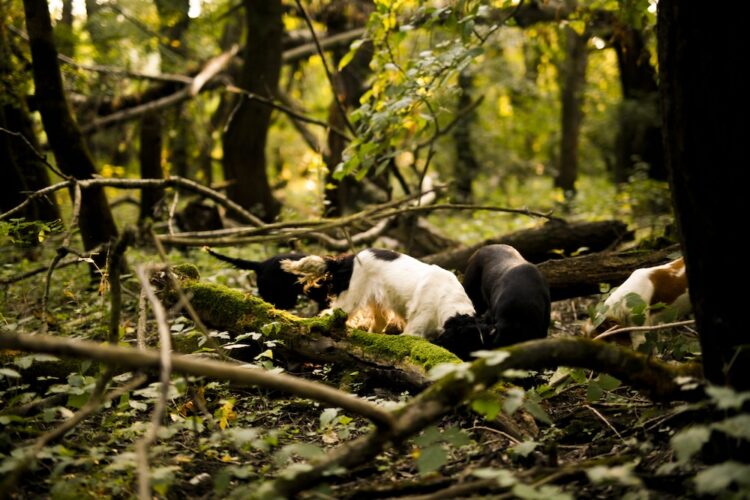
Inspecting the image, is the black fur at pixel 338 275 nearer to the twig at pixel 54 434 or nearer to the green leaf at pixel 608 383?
the green leaf at pixel 608 383

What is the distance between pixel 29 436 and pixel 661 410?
3.33 m

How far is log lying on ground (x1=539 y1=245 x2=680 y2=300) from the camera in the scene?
5.73m

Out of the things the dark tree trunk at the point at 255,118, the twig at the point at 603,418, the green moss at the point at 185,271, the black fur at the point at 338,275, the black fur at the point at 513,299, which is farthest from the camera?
the dark tree trunk at the point at 255,118

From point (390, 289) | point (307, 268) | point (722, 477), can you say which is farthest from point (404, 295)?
point (722, 477)

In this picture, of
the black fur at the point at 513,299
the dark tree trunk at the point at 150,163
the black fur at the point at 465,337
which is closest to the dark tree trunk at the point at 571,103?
the dark tree trunk at the point at 150,163

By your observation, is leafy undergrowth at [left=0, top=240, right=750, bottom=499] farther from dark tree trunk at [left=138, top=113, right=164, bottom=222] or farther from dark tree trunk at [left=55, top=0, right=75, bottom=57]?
dark tree trunk at [left=55, top=0, right=75, bottom=57]

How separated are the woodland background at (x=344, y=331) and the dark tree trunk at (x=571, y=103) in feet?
9.81

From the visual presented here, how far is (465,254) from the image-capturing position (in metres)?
6.95

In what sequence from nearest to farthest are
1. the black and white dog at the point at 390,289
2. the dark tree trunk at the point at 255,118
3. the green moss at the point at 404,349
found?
the green moss at the point at 404,349 < the black and white dog at the point at 390,289 < the dark tree trunk at the point at 255,118

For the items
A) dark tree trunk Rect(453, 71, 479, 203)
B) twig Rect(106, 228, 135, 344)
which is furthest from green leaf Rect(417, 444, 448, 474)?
dark tree trunk Rect(453, 71, 479, 203)

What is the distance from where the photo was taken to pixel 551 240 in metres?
6.97

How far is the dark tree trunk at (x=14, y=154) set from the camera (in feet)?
22.0

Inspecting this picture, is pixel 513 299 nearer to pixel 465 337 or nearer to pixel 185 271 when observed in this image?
pixel 465 337

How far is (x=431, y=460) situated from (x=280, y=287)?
3.81 meters
